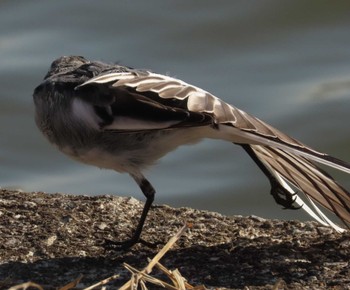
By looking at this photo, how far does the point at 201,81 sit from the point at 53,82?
6337mm

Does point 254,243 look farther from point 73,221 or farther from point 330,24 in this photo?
point 330,24

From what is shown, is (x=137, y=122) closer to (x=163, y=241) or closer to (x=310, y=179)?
(x=163, y=241)

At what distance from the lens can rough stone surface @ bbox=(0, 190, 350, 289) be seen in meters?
6.11

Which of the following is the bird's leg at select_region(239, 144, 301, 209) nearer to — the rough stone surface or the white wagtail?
the rough stone surface

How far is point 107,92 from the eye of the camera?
6.40 m

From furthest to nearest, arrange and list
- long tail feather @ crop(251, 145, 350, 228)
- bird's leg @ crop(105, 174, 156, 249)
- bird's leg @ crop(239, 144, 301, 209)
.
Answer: bird's leg @ crop(239, 144, 301, 209) → long tail feather @ crop(251, 145, 350, 228) → bird's leg @ crop(105, 174, 156, 249)

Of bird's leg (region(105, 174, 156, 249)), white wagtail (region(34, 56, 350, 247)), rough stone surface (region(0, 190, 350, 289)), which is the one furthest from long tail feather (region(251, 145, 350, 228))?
bird's leg (region(105, 174, 156, 249))

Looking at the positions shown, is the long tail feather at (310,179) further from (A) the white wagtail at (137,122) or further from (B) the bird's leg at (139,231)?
(B) the bird's leg at (139,231)

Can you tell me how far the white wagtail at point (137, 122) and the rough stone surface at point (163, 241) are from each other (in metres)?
0.24

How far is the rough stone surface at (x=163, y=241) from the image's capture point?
20.0ft

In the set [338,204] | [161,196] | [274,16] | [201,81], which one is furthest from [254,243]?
[274,16]

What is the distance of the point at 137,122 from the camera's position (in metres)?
6.26

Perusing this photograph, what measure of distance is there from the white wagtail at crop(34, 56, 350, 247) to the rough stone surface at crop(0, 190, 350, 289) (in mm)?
238

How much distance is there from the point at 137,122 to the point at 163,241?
84cm
